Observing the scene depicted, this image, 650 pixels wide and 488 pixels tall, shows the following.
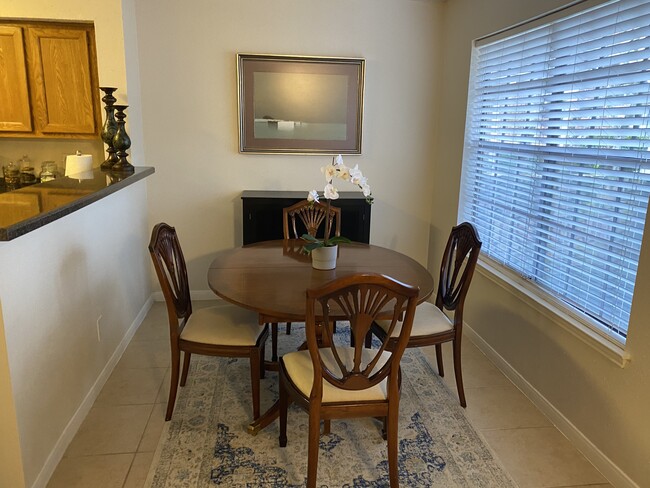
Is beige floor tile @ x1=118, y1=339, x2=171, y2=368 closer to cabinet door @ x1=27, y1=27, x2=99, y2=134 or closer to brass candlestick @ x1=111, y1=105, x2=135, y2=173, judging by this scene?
brass candlestick @ x1=111, y1=105, x2=135, y2=173

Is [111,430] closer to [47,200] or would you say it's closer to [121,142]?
[47,200]

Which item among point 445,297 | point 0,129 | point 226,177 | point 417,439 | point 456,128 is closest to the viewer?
point 417,439

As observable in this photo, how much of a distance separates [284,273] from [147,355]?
1.28m

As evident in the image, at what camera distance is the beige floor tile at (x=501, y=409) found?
247 centimetres

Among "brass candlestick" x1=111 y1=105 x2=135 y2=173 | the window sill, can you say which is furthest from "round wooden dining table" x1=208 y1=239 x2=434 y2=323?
"brass candlestick" x1=111 y1=105 x2=135 y2=173

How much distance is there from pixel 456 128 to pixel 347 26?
116 cm

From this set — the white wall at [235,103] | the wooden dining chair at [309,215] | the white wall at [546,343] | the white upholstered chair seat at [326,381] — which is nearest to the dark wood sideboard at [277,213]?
the white wall at [235,103]

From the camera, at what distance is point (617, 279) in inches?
83.8

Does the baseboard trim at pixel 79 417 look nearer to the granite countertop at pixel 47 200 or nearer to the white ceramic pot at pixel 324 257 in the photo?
the granite countertop at pixel 47 200

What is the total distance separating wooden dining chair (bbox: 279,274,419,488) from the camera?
5.64 ft

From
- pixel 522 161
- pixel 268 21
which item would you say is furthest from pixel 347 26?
pixel 522 161

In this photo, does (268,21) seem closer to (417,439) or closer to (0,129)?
(0,129)

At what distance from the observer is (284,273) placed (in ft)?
8.03

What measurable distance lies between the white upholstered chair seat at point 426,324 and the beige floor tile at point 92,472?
1.35 m
